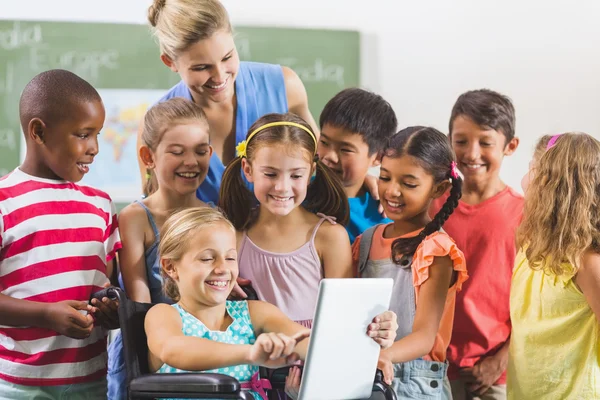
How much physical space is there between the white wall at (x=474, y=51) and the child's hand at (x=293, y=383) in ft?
9.11

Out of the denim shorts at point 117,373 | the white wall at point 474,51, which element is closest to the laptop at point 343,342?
the denim shorts at point 117,373

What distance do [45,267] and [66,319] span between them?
145 millimetres

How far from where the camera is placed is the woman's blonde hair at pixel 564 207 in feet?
5.94

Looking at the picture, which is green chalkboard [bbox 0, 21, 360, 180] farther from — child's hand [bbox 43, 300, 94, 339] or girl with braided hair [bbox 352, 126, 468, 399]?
child's hand [bbox 43, 300, 94, 339]

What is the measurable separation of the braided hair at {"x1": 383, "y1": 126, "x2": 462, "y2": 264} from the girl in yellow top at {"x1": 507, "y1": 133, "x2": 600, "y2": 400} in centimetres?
20

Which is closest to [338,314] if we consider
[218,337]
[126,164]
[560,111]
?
[218,337]

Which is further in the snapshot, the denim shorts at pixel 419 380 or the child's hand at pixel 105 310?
the denim shorts at pixel 419 380

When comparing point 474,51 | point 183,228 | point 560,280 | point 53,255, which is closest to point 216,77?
point 183,228

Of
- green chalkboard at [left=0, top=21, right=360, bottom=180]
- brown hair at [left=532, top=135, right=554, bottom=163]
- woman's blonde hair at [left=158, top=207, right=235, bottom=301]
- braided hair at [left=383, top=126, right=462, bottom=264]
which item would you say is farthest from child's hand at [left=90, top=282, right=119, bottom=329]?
green chalkboard at [left=0, top=21, right=360, bottom=180]

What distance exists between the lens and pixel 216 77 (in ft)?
6.79

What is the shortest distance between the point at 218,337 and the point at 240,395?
297 millimetres

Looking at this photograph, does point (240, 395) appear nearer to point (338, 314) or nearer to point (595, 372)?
point (338, 314)

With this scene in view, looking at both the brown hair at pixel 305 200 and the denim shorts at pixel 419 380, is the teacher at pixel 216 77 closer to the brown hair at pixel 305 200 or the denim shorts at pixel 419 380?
the brown hair at pixel 305 200

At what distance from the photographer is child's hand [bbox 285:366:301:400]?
1584 mm
